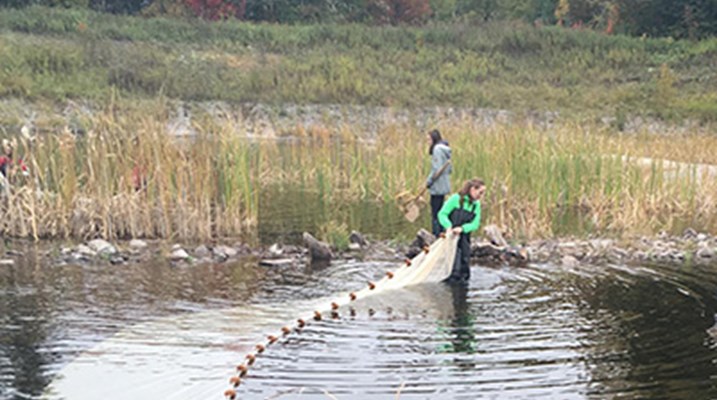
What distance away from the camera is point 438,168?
1389cm

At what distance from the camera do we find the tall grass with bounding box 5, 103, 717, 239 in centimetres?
1409

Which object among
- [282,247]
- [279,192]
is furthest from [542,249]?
[279,192]

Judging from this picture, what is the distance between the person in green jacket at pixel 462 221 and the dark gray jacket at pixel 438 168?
2.14 m

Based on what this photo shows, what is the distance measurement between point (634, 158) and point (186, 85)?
83.2 ft

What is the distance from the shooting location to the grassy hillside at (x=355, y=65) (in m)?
38.6

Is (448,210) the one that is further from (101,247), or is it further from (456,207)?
(101,247)

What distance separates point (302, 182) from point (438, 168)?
694 centimetres

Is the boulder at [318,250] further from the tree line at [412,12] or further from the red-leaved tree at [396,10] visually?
the red-leaved tree at [396,10]

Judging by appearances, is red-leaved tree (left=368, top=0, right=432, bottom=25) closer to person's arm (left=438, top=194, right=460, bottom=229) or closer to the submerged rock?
the submerged rock

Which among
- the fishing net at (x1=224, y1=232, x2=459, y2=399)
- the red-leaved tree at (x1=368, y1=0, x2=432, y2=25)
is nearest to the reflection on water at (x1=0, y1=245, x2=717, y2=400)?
the fishing net at (x1=224, y1=232, x2=459, y2=399)

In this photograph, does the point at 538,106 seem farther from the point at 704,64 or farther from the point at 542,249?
the point at 542,249

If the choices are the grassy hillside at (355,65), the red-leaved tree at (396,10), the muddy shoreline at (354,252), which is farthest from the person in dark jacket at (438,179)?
the red-leaved tree at (396,10)

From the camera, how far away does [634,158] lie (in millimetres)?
17156

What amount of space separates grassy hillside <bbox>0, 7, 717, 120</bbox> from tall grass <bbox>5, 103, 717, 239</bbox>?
725 inches
